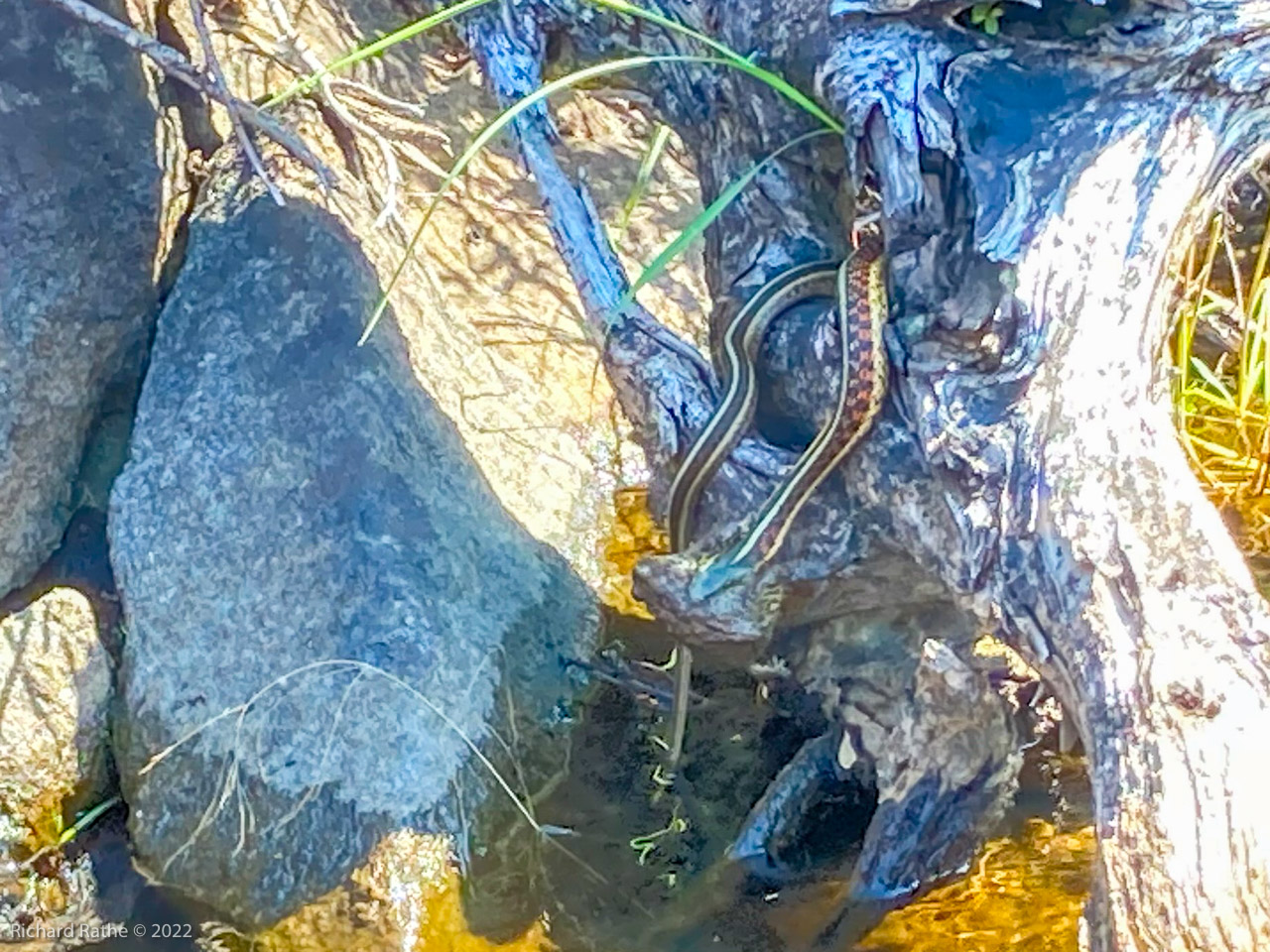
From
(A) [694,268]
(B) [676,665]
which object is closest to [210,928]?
(B) [676,665]

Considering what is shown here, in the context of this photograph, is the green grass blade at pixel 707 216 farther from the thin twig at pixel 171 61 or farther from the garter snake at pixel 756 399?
the thin twig at pixel 171 61

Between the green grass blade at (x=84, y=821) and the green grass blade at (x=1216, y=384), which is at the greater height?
the green grass blade at (x=1216, y=384)

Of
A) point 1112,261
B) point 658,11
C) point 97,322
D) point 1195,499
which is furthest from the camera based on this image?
point 97,322

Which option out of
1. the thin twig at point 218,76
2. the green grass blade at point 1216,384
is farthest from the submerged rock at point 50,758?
the green grass blade at point 1216,384

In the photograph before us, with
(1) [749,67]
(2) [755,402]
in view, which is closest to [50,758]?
(2) [755,402]

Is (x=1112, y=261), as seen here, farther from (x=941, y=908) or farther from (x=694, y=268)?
(x=694, y=268)

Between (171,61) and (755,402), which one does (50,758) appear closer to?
(171,61)
